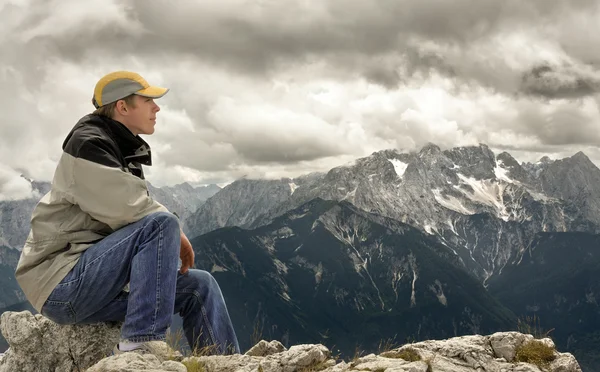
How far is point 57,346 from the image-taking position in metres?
8.09

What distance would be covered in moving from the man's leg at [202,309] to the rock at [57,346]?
1.28 m

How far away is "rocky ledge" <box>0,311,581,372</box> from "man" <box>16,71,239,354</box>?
105 cm

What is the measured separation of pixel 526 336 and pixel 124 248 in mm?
8282

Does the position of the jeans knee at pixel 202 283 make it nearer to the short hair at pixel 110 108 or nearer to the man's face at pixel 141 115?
the man's face at pixel 141 115

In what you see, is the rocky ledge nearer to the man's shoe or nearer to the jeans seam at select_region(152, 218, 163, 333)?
the man's shoe

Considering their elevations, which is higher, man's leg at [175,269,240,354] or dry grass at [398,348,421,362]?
man's leg at [175,269,240,354]

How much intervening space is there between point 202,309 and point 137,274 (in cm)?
209

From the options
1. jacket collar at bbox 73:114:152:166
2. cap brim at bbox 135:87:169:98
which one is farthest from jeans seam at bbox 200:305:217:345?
cap brim at bbox 135:87:169:98

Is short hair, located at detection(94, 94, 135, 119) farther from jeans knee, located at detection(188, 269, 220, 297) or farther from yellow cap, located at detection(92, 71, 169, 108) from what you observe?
jeans knee, located at detection(188, 269, 220, 297)

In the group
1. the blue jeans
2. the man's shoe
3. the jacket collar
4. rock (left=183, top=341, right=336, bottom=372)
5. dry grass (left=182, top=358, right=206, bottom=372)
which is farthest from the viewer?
rock (left=183, top=341, right=336, bottom=372)

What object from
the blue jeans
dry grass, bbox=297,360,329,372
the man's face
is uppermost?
the man's face

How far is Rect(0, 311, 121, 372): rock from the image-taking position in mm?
7902

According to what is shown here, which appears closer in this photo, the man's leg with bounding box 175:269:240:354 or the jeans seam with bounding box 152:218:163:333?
the jeans seam with bounding box 152:218:163:333

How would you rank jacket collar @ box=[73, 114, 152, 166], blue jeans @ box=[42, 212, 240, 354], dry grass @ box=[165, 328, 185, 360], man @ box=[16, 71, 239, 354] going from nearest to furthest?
man @ box=[16, 71, 239, 354] < blue jeans @ box=[42, 212, 240, 354] < jacket collar @ box=[73, 114, 152, 166] < dry grass @ box=[165, 328, 185, 360]
